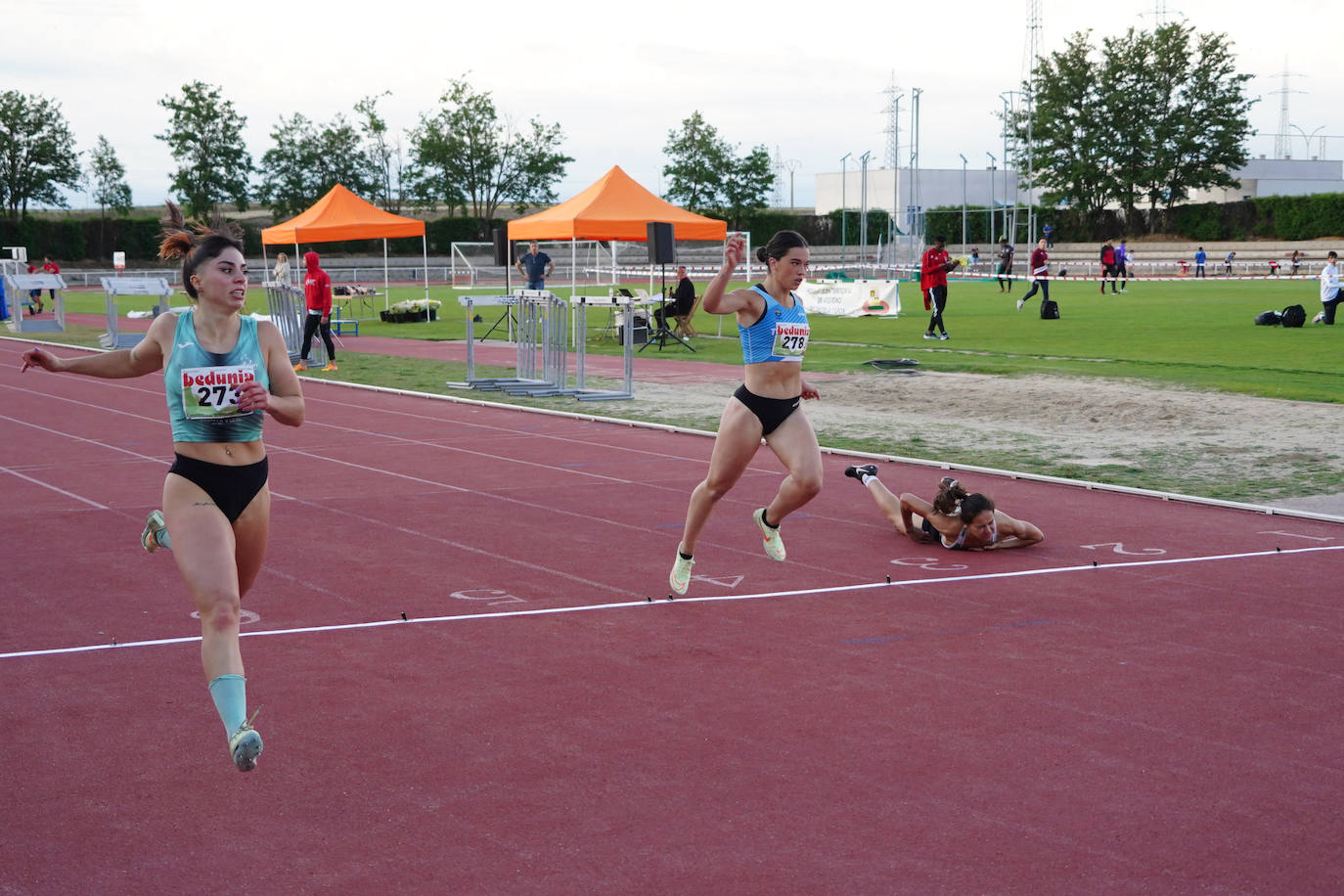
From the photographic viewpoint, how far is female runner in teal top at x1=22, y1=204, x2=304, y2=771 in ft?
15.6

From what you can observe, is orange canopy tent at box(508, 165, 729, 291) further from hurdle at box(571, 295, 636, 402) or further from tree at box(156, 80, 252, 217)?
tree at box(156, 80, 252, 217)

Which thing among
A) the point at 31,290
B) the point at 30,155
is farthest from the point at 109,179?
the point at 31,290

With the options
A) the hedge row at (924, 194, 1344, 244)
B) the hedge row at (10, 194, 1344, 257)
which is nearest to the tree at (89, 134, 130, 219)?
the hedge row at (10, 194, 1344, 257)

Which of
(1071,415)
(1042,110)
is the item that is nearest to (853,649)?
(1071,415)

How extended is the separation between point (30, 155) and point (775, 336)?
79519 millimetres

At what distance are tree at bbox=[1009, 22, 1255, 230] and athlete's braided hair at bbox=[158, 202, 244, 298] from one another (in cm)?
8442

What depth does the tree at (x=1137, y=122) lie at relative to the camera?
282 ft

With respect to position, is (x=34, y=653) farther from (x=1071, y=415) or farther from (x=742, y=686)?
(x=1071, y=415)

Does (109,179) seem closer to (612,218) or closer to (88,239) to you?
(88,239)

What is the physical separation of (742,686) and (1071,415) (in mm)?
10551

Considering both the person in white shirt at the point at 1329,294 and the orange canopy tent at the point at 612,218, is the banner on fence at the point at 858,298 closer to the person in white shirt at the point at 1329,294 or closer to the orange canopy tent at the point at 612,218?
the orange canopy tent at the point at 612,218

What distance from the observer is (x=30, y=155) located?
75875 millimetres

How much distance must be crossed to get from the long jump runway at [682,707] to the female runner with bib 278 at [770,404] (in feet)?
2.00

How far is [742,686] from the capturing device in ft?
19.6
